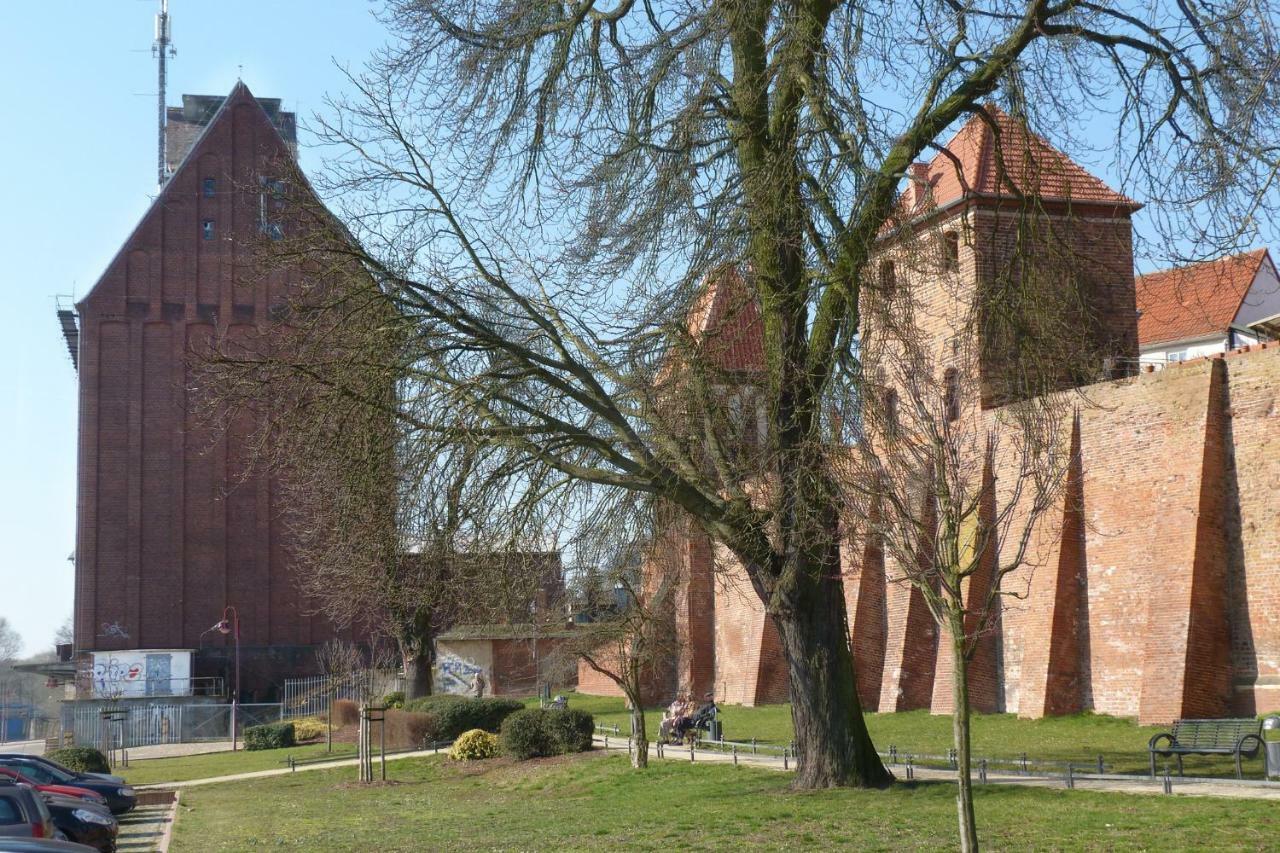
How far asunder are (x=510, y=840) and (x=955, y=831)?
513 centimetres

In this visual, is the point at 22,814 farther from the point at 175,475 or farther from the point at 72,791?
the point at 175,475

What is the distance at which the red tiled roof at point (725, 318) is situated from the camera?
1491 cm

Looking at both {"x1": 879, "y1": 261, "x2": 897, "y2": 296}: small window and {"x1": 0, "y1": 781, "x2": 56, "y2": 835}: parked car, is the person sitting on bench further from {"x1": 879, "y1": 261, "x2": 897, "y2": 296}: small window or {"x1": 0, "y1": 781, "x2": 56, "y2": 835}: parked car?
{"x1": 0, "y1": 781, "x2": 56, "y2": 835}: parked car

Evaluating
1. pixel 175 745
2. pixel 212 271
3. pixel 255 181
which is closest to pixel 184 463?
pixel 212 271

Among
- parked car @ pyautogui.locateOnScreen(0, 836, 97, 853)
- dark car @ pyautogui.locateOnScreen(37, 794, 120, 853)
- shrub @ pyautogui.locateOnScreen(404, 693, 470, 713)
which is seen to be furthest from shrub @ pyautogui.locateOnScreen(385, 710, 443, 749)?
parked car @ pyautogui.locateOnScreen(0, 836, 97, 853)

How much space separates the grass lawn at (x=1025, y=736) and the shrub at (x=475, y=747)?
14.2 ft

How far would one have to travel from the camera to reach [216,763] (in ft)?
115

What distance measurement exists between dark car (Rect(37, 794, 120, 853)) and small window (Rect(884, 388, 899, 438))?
10527mm

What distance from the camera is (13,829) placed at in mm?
12586

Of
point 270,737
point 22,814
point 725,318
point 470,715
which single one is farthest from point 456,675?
point 22,814

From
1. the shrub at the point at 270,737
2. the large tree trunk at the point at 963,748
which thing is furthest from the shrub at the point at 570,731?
the large tree trunk at the point at 963,748

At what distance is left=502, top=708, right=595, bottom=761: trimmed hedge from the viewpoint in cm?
2594

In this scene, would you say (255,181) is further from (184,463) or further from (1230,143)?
(184,463)

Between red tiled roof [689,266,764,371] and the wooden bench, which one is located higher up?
red tiled roof [689,266,764,371]
